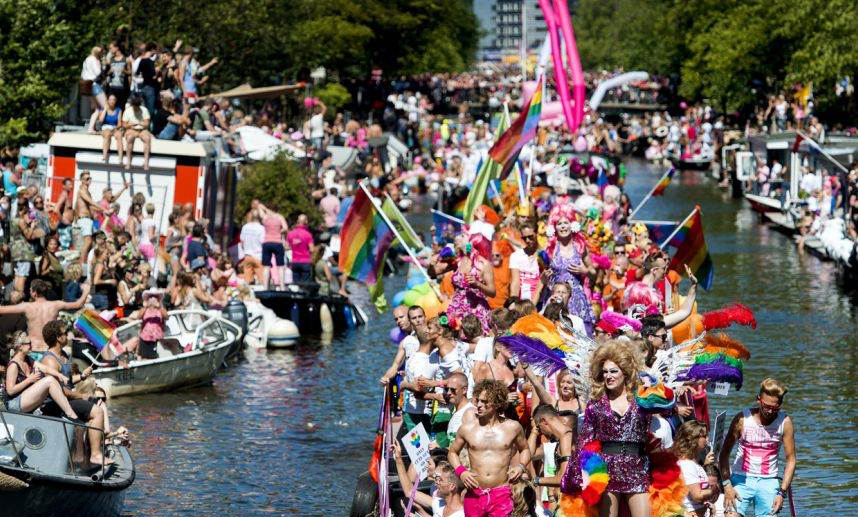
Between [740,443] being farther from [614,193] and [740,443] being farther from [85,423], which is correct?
[614,193]

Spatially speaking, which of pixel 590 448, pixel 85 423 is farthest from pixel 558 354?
pixel 85 423

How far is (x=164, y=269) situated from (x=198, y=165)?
3160mm

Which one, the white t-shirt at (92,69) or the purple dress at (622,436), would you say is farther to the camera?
the white t-shirt at (92,69)

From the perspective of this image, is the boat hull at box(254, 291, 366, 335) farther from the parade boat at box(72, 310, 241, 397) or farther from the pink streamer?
the pink streamer

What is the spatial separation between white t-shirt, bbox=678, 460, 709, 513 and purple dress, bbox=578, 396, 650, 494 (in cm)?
57

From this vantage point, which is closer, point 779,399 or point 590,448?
point 590,448

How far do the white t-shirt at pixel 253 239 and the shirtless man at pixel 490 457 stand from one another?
→ 695 inches

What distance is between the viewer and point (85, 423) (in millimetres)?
15617

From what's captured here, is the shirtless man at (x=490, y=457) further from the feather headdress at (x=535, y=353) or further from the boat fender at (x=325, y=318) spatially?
the boat fender at (x=325, y=318)

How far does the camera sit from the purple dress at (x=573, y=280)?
17391mm

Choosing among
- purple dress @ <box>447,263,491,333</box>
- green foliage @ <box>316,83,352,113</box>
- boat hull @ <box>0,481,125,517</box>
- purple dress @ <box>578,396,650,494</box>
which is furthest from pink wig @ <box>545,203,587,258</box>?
green foliage @ <box>316,83,352,113</box>

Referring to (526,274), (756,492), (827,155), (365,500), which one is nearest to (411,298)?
(526,274)

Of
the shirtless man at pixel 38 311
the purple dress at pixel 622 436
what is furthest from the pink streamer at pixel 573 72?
the purple dress at pixel 622 436

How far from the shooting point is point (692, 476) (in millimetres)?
12203
